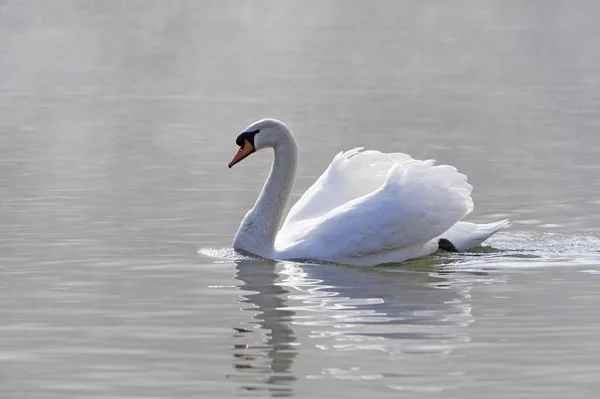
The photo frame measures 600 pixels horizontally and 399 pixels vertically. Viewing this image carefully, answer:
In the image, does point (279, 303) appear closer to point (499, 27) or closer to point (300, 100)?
point (300, 100)

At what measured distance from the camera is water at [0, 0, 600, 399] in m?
9.02

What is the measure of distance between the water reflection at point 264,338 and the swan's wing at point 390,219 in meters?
0.44

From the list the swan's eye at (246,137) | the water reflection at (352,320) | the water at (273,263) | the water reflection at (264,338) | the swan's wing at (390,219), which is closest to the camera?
the water reflection at (264,338)

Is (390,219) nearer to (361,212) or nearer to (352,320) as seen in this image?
(361,212)

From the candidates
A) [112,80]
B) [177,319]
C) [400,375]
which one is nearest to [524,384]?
[400,375]

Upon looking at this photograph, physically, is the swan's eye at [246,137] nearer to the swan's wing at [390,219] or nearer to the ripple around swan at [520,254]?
the ripple around swan at [520,254]

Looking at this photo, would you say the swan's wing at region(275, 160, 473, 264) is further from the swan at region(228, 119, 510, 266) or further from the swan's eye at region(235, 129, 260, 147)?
the swan's eye at region(235, 129, 260, 147)

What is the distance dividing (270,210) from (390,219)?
138cm

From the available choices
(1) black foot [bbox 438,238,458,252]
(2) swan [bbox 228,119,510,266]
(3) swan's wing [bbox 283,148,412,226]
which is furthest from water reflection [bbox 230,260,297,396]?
(1) black foot [bbox 438,238,458,252]

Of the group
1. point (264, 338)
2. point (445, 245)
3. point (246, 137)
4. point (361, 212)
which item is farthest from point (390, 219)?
point (264, 338)

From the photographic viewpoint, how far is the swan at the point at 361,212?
1269 centimetres

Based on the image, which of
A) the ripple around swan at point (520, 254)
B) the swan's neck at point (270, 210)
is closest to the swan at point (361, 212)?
the swan's neck at point (270, 210)

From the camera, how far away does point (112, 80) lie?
36.4 meters

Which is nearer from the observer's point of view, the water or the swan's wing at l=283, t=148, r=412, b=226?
the water
